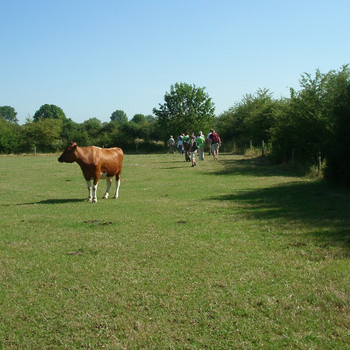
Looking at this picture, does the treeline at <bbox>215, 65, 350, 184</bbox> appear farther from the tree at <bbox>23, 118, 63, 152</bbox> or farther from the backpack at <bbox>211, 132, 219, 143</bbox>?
the tree at <bbox>23, 118, 63, 152</bbox>

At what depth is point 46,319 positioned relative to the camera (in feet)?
15.4

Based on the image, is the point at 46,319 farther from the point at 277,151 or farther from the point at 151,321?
the point at 277,151

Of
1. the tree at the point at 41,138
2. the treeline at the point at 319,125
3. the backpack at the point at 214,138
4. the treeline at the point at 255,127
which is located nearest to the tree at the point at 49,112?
the treeline at the point at 255,127

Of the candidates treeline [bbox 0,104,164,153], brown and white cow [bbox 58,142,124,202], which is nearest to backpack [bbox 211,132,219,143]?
brown and white cow [bbox 58,142,124,202]

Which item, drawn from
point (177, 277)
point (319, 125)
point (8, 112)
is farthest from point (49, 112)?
point (177, 277)

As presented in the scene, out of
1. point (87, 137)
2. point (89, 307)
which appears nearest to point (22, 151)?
point (87, 137)

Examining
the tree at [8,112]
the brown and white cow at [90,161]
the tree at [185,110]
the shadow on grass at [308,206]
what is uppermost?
the tree at [8,112]

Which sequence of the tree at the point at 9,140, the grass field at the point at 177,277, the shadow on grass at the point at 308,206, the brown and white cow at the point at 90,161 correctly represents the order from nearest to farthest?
1. the grass field at the point at 177,277
2. the shadow on grass at the point at 308,206
3. the brown and white cow at the point at 90,161
4. the tree at the point at 9,140

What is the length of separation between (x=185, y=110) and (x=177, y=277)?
224 feet

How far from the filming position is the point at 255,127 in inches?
1336

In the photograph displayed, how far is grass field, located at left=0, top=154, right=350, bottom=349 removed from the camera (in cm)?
430

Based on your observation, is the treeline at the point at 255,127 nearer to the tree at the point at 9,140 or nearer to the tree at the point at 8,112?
the tree at the point at 9,140

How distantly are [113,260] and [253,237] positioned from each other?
268cm

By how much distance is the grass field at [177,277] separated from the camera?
4.30 meters
